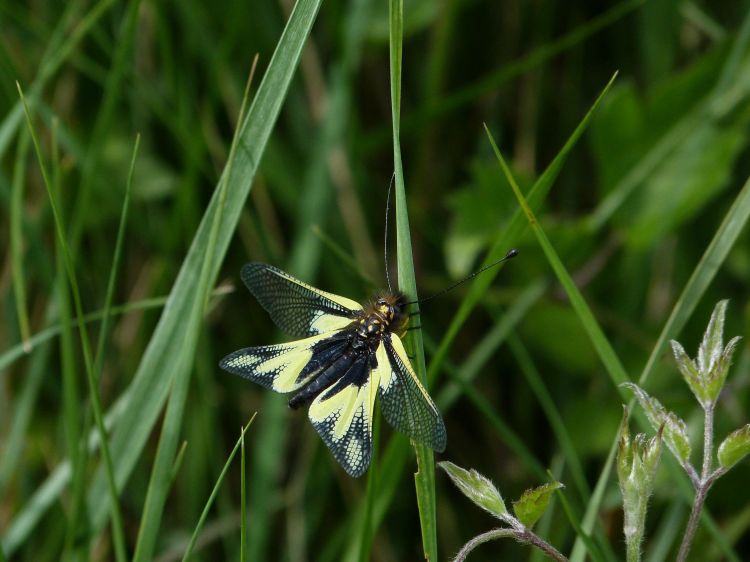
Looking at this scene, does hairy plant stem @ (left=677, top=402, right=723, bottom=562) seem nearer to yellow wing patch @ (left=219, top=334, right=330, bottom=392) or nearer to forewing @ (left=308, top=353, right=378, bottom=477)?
forewing @ (left=308, top=353, right=378, bottom=477)

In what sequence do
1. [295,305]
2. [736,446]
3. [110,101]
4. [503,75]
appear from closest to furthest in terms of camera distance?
[736,446] < [295,305] < [110,101] < [503,75]

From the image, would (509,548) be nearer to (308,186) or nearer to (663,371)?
(663,371)

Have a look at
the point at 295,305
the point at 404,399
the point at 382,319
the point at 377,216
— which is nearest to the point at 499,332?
the point at 377,216

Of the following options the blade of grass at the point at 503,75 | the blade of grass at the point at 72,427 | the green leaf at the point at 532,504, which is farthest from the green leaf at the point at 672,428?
the blade of grass at the point at 503,75

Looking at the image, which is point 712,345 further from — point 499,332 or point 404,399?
point 499,332

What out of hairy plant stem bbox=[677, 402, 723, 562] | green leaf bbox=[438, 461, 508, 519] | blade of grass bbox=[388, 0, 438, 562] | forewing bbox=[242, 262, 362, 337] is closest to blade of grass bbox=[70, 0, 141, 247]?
forewing bbox=[242, 262, 362, 337]

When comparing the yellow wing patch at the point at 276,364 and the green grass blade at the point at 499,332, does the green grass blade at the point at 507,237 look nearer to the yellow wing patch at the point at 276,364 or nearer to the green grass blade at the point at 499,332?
the yellow wing patch at the point at 276,364
